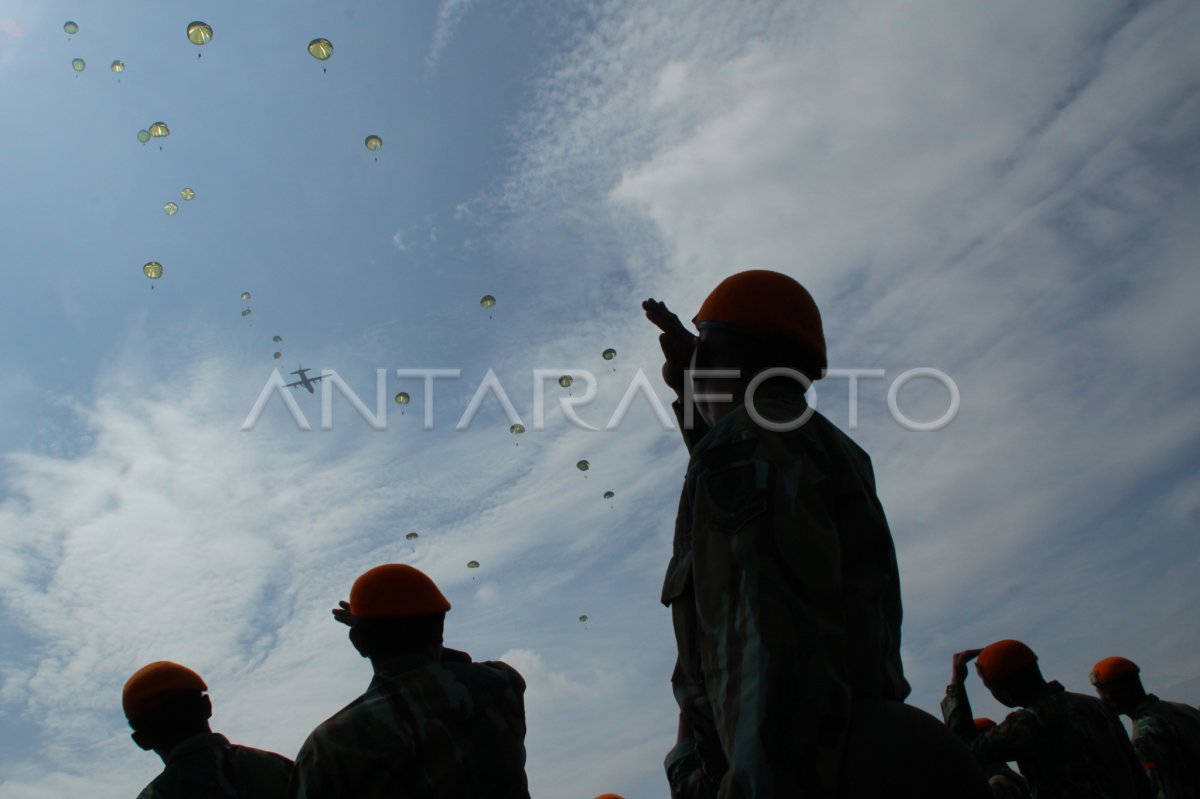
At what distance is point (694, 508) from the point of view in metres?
2.45

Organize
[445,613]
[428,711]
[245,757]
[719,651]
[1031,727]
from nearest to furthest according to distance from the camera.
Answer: [719,651] < [428,711] < [445,613] < [245,757] < [1031,727]

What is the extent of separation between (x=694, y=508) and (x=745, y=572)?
0.93 ft

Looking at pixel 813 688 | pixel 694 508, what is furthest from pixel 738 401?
pixel 813 688

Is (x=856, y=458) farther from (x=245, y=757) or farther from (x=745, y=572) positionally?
(x=245, y=757)

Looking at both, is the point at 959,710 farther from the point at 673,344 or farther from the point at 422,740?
the point at 673,344

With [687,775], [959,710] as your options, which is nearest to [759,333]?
[687,775]

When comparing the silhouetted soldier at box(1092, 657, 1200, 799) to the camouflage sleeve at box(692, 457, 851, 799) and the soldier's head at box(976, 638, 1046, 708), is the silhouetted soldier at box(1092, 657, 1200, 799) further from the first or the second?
the camouflage sleeve at box(692, 457, 851, 799)

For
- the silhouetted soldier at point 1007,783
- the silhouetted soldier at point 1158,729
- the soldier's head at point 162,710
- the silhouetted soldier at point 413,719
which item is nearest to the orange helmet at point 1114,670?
the silhouetted soldier at point 1158,729

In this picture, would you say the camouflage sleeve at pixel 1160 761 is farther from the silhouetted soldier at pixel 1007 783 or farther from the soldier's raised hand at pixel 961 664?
the soldier's raised hand at pixel 961 664

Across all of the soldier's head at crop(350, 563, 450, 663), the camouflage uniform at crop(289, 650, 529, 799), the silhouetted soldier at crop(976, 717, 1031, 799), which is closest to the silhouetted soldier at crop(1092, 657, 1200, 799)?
Answer: the silhouetted soldier at crop(976, 717, 1031, 799)

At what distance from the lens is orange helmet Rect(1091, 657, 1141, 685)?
1002 centimetres

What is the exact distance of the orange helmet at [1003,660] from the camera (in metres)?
7.73

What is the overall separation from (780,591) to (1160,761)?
9.97 metres

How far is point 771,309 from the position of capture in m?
2.94
